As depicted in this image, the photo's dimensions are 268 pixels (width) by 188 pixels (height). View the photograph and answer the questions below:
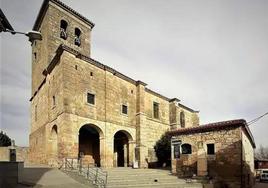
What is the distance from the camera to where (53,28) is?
25.1 m

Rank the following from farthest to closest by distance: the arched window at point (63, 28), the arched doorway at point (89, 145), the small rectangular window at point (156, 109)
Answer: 1. the small rectangular window at point (156, 109)
2. the arched window at point (63, 28)
3. the arched doorway at point (89, 145)

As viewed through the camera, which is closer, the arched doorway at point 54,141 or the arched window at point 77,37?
the arched doorway at point 54,141

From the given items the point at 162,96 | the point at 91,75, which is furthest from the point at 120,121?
the point at 162,96

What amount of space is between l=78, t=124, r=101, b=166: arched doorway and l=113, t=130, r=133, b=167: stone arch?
2.09 metres

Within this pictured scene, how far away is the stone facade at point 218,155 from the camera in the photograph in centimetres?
1748

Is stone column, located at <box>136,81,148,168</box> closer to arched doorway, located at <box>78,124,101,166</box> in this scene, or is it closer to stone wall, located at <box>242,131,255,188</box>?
arched doorway, located at <box>78,124,101,166</box>

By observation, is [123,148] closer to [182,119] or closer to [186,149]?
[186,149]

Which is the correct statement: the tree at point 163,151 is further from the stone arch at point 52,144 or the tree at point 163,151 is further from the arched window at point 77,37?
the arched window at point 77,37

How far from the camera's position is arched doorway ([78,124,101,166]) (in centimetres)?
2417

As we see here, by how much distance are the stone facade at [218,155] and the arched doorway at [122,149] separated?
20.6 ft

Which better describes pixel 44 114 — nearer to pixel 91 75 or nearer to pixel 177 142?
pixel 91 75

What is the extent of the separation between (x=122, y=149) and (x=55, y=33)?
493 inches

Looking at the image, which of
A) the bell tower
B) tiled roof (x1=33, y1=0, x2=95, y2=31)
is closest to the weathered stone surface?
the bell tower

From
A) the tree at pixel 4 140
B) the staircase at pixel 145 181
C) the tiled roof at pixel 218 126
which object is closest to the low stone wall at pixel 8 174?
the staircase at pixel 145 181
